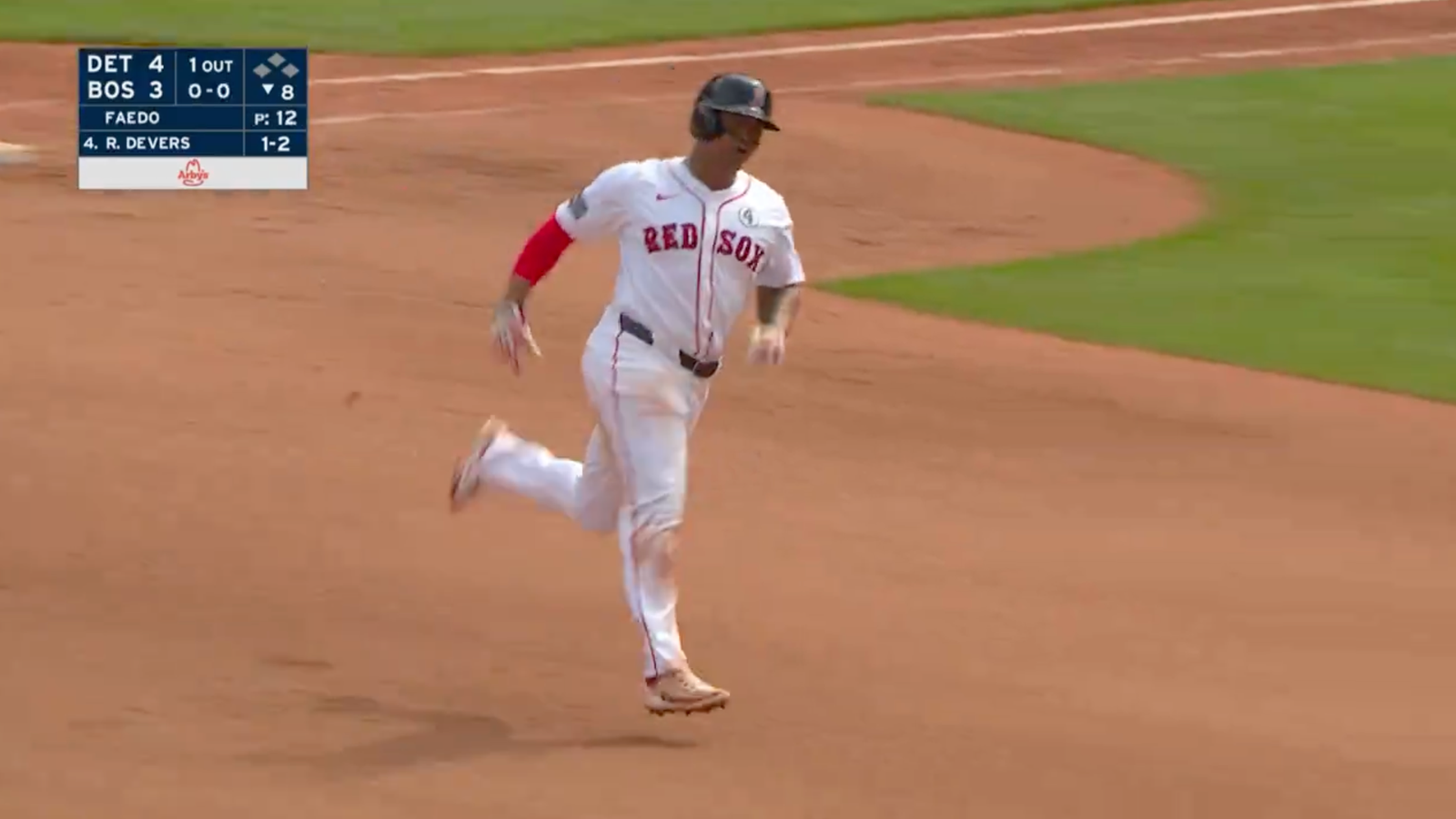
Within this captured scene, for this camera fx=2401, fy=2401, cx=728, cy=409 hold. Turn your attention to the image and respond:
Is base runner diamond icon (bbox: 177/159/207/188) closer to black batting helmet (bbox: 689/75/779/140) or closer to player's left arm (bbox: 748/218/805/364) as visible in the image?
player's left arm (bbox: 748/218/805/364)

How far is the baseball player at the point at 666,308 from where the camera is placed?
777cm

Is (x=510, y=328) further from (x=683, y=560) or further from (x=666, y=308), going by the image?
(x=683, y=560)

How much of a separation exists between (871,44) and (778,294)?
1619 cm

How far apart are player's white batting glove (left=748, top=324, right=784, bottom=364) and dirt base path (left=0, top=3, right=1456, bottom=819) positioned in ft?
3.89

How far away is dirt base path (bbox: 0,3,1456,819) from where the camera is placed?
24.5ft

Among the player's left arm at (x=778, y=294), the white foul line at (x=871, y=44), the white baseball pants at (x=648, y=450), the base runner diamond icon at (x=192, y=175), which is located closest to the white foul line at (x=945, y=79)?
the white foul line at (x=871, y=44)

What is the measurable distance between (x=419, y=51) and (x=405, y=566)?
13.9m

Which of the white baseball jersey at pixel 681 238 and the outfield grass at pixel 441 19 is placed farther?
the outfield grass at pixel 441 19

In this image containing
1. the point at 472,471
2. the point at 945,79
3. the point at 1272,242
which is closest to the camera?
the point at 472,471
